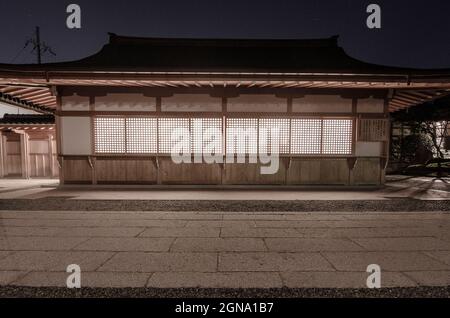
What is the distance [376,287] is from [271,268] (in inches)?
46.0

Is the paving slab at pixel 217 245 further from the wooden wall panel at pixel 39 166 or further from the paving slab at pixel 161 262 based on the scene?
the wooden wall panel at pixel 39 166

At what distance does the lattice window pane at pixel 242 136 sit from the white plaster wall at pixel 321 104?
5.32 feet

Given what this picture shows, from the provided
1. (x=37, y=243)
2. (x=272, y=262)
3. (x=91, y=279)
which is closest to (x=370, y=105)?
(x=272, y=262)

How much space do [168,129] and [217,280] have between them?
6779 millimetres

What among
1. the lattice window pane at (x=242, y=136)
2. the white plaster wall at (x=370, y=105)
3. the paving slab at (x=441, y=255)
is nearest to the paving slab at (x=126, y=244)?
the paving slab at (x=441, y=255)

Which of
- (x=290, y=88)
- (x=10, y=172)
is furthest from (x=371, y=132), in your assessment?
(x=10, y=172)

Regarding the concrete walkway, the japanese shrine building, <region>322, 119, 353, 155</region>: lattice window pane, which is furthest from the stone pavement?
<region>322, 119, 353, 155</region>: lattice window pane

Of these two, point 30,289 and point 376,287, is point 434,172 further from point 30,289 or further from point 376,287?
point 30,289

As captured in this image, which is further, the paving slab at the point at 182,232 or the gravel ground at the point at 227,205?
the gravel ground at the point at 227,205

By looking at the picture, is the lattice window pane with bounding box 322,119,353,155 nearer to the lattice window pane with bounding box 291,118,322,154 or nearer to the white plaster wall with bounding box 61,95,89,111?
the lattice window pane with bounding box 291,118,322,154

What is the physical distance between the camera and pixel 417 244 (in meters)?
4.08

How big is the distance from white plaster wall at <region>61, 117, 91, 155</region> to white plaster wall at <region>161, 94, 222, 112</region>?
2.82 meters

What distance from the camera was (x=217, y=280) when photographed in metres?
2.94

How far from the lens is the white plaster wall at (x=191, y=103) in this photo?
29.1ft
